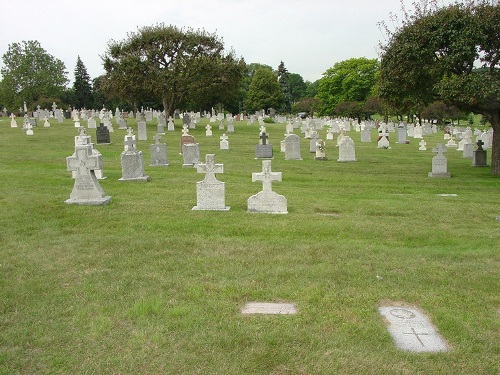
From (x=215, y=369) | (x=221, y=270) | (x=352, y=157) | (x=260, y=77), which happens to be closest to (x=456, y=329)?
(x=215, y=369)

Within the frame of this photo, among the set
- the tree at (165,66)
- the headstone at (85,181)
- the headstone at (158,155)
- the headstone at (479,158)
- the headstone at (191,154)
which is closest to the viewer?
the headstone at (85,181)

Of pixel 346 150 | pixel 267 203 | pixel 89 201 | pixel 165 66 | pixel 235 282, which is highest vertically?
pixel 165 66

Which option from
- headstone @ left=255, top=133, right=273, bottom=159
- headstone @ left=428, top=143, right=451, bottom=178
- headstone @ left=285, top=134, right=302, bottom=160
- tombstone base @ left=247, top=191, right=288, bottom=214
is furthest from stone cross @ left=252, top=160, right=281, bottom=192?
headstone @ left=255, top=133, right=273, bottom=159

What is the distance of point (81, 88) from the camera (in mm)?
81750

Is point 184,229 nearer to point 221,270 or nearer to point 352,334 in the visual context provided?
point 221,270

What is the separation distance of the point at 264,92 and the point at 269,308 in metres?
80.2

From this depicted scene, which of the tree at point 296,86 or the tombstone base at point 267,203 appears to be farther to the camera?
the tree at point 296,86

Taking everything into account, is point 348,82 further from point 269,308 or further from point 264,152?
point 269,308

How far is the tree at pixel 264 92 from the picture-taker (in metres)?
83.3

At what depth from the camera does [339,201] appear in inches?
465

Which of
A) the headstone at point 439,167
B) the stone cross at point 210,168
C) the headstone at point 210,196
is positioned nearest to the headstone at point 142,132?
the headstone at point 439,167

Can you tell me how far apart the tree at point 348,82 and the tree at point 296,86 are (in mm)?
47357

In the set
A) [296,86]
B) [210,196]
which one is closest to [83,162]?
[210,196]

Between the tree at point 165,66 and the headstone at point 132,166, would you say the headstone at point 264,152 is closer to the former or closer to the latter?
the headstone at point 132,166
